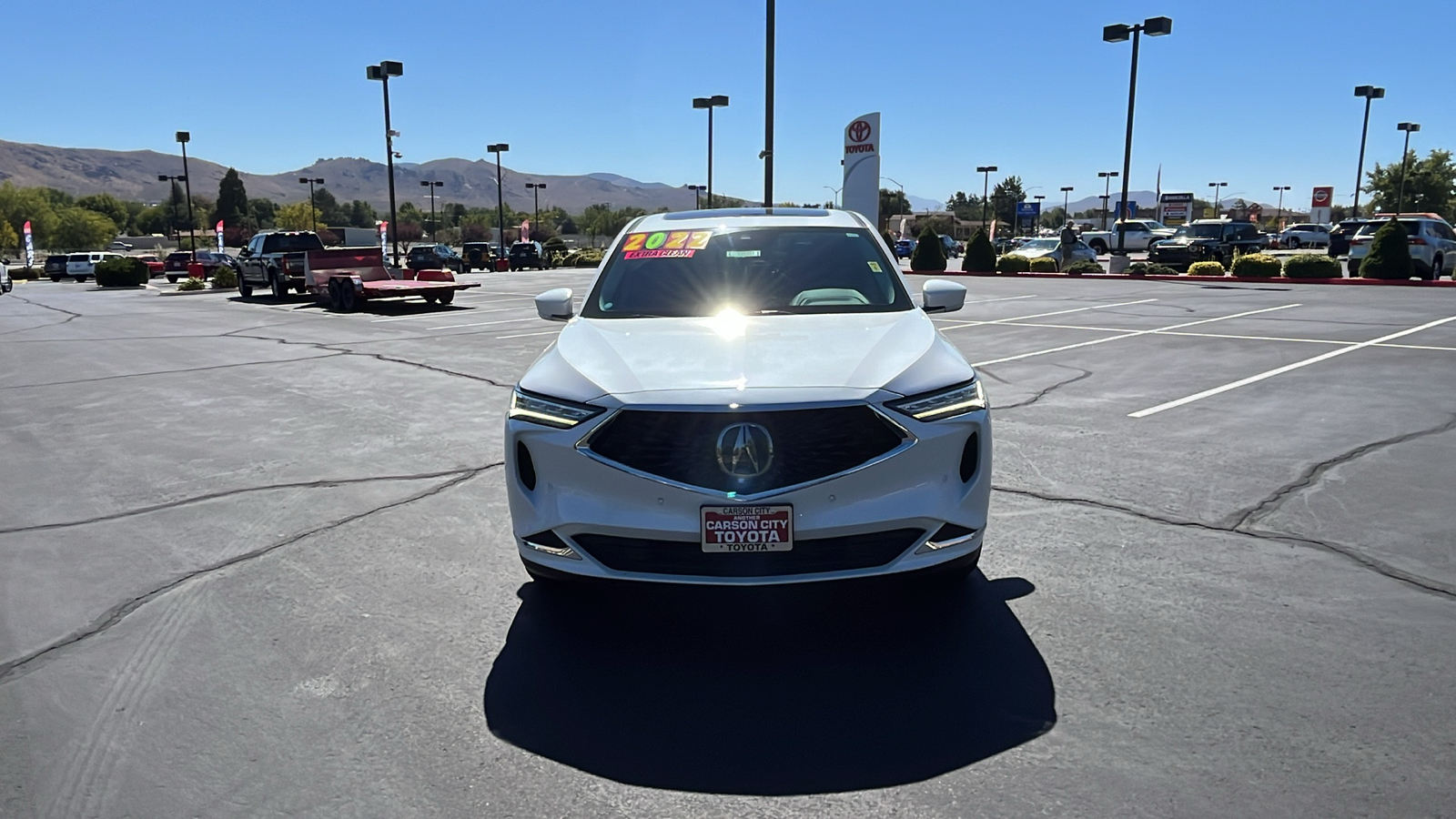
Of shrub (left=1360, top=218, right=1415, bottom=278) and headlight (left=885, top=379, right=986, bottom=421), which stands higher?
shrub (left=1360, top=218, right=1415, bottom=278)

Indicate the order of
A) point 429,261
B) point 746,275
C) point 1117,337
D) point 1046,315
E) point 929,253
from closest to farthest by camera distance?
point 746,275 → point 1117,337 → point 1046,315 → point 929,253 → point 429,261

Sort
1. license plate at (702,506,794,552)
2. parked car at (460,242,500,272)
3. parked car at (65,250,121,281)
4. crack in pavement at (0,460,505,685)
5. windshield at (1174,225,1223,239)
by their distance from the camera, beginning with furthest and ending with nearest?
parked car at (460,242,500,272) < parked car at (65,250,121,281) < windshield at (1174,225,1223,239) < crack in pavement at (0,460,505,685) < license plate at (702,506,794,552)

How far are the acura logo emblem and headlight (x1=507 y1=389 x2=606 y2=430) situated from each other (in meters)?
0.50

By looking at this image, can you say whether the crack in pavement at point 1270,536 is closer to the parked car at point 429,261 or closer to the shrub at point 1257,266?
the shrub at point 1257,266

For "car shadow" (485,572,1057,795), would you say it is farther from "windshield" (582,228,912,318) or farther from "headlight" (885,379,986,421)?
"windshield" (582,228,912,318)

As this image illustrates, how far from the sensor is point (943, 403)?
3.77 metres

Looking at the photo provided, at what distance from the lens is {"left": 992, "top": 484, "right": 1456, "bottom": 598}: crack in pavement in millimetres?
4488

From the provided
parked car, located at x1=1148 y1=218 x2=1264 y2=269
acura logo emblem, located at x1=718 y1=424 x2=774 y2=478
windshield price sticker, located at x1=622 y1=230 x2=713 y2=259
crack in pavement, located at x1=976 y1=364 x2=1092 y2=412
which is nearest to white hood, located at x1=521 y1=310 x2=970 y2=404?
acura logo emblem, located at x1=718 y1=424 x2=774 y2=478

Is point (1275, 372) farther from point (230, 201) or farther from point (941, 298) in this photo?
point (230, 201)

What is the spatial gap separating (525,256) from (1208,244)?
3467 cm

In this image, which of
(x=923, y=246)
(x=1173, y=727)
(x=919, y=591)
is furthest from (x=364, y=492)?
(x=923, y=246)

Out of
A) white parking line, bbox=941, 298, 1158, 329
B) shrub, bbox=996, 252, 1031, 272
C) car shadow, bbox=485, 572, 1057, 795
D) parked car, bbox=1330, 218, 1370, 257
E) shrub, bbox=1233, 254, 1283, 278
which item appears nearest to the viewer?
car shadow, bbox=485, 572, 1057, 795

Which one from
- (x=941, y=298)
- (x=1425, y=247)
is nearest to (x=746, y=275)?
(x=941, y=298)

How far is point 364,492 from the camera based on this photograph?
6250 mm
